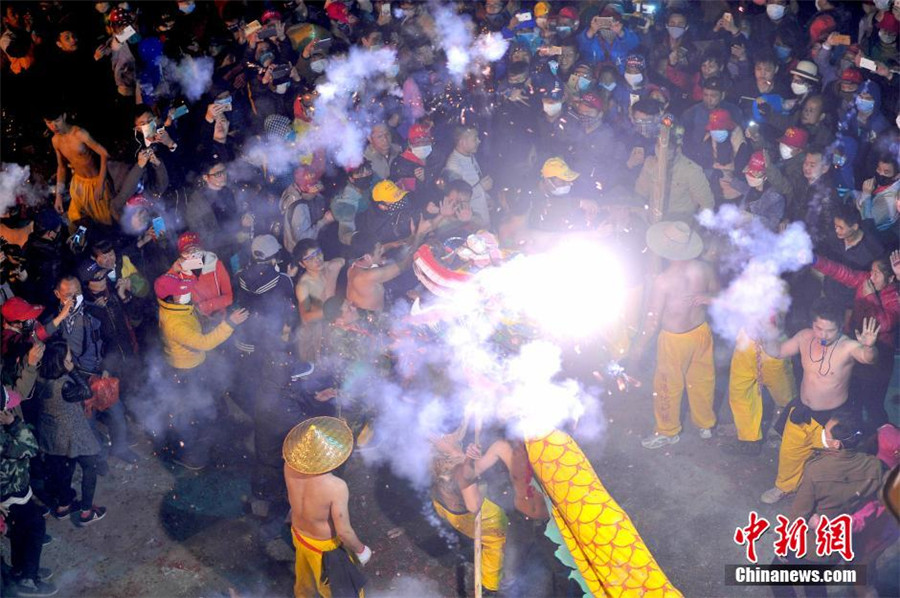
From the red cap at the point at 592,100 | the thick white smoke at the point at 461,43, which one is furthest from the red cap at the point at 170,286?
the red cap at the point at 592,100

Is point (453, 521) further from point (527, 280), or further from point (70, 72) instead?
point (70, 72)

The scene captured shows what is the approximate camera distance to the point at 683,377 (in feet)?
26.2

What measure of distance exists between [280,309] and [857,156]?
5937 millimetres

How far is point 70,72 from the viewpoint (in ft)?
37.9

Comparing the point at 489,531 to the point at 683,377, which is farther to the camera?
the point at 683,377

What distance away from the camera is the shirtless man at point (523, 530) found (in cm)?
608

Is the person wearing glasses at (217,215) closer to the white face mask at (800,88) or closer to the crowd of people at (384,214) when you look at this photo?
the crowd of people at (384,214)

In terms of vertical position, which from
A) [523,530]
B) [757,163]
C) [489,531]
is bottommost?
[523,530]

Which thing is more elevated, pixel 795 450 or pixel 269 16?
pixel 269 16

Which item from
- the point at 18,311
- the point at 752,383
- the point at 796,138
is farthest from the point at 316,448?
the point at 796,138

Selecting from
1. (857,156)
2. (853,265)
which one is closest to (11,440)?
(853,265)

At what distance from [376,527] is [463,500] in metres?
1.38

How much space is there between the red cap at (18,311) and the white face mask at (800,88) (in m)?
7.68

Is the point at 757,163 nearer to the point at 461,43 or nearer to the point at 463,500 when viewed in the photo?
the point at 461,43
